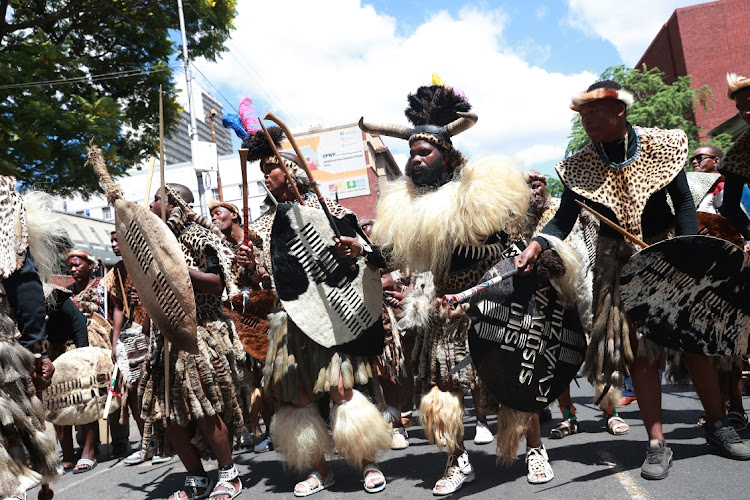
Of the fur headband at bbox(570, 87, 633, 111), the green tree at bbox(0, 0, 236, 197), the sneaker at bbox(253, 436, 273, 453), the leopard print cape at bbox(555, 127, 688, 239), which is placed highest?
the green tree at bbox(0, 0, 236, 197)

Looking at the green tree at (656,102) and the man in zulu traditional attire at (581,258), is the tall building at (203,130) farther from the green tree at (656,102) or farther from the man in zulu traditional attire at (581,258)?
the green tree at (656,102)

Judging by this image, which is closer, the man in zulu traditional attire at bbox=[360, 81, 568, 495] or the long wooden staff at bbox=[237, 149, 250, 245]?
the man in zulu traditional attire at bbox=[360, 81, 568, 495]

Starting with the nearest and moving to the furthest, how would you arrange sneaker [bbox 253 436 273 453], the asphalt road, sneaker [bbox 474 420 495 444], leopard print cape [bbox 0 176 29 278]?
1. leopard print cape [bbox 0 176 29 278]
2. the asphalt road
3. sneaker [bbox 474 420 495 444]
4. sneaker [bbox 253 436 273 453]

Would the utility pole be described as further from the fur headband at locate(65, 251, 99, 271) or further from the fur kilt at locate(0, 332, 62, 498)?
the fur kilt at locate(0, 332, 62, 498)

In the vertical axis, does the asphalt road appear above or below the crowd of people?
below

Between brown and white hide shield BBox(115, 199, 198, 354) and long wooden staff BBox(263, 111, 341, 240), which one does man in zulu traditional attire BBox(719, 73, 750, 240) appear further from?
brown and white hide shield BBox(115, 199, 198, 354)

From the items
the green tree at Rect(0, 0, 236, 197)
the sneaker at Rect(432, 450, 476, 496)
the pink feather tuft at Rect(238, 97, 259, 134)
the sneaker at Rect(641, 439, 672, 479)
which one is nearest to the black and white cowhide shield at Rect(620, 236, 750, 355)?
the sneaker at Rect(641, 439, 672, 479)

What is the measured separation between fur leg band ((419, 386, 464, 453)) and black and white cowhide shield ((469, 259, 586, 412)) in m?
0.35

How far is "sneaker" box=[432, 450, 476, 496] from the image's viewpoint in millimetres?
3840

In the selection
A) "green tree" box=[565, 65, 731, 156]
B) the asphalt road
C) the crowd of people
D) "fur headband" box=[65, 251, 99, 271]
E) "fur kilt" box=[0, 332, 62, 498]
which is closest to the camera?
"fur kilt" box=[0, 332, 62, 498]

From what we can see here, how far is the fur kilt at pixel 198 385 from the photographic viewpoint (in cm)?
410

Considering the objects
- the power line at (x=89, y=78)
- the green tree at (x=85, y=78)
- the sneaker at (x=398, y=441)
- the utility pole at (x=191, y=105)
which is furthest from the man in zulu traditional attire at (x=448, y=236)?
the utility pole at (x=191, y=105)

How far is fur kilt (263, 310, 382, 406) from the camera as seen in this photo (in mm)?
4125

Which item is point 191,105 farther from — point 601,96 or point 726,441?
point 726,441
